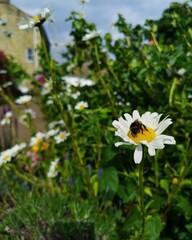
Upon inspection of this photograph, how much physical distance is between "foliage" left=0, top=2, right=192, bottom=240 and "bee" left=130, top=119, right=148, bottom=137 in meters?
0.55

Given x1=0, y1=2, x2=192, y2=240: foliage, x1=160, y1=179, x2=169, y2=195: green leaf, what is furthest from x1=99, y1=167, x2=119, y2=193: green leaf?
x1=160, y1=179, x2=169, y2=195: green leaf

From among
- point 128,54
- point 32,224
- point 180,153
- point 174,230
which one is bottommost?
point 174,230

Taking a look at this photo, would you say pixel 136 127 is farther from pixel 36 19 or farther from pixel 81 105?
pixel 81 105

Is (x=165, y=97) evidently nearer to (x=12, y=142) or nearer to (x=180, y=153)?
(x=180, y=153)

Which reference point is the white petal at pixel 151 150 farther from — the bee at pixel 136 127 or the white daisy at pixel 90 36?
the white daisy at pixel 90 36

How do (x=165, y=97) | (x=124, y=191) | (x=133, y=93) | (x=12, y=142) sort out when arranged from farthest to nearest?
1. (x=12, y=142)
2. (x=133, y=93)
3. (x=165, y=97)
4. (x=124, y=191)

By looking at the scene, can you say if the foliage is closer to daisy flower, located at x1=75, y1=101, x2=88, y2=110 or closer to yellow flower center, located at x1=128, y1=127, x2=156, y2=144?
daisy flower, located at x1=75, y1=101, x2=88, y2=110

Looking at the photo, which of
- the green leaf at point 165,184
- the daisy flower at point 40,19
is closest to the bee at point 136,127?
the daisy flower at point 40,19

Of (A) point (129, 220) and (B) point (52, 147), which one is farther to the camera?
(B) point (52, 147)

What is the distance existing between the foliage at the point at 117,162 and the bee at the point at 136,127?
55 cm

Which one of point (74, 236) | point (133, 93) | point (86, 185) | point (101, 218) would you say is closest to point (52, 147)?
point (133, 93)

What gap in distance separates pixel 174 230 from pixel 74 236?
2.26 ft

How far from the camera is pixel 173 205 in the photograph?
296cm

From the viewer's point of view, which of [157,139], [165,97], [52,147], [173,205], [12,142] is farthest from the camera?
[12,142]
